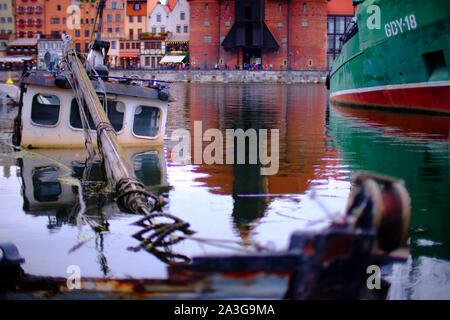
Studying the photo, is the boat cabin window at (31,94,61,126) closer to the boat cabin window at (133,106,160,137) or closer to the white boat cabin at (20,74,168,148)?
the white boat cabin at (20,74,168,148)

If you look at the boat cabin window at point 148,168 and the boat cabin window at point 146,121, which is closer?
the boat cabin window at point 148,168

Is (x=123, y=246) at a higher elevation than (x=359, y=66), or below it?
below

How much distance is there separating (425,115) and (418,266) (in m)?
19.6

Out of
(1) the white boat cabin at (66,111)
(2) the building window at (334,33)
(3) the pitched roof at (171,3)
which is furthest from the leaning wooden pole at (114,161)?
(3) the pitched roof at (171,3)

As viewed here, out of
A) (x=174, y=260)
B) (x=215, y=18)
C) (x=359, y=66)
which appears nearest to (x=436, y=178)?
(x=174, y=260)

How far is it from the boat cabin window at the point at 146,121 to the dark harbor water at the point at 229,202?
0.64 m

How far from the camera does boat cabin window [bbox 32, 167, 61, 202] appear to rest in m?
10.1

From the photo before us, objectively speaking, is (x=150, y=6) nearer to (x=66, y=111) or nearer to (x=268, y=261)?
(x=66, y=111)

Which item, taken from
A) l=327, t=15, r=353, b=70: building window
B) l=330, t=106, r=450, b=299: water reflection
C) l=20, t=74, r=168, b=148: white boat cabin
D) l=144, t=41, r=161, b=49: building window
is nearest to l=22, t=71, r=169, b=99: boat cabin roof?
l=20, t=74, r=168, b=148: white boat cabin

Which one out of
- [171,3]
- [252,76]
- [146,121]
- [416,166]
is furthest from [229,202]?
[171,3]

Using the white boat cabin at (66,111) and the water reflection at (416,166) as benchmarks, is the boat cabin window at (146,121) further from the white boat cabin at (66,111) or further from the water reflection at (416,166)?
the water reflection at (416,166)

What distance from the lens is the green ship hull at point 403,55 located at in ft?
75.6

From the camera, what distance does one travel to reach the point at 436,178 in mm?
11461
